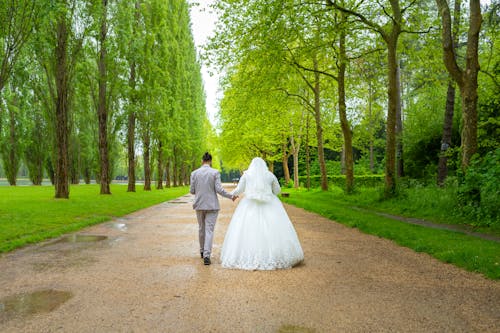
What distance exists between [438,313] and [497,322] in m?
0.55

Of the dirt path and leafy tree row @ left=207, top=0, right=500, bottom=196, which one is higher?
leafy tree row @ left=207, top=0, right=500, bottom=196

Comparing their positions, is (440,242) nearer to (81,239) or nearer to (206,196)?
(206,196)

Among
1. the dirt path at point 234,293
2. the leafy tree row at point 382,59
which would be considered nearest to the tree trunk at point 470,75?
the leafy tree row at point 382,59

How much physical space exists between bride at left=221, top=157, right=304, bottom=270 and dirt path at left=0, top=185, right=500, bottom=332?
12.1 inches

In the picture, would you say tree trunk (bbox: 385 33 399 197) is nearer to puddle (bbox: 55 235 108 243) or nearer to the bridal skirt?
the bridal skirt

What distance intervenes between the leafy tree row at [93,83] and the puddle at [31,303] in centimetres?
1291

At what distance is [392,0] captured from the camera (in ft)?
53.8

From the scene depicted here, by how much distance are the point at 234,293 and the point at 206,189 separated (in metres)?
2.56

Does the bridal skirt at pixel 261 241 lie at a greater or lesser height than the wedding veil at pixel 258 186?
lesser

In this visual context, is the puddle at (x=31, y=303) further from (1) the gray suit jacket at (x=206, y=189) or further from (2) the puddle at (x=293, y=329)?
(1) the gray suit jacket at (x=206, y=189)

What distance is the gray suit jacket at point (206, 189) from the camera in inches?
285

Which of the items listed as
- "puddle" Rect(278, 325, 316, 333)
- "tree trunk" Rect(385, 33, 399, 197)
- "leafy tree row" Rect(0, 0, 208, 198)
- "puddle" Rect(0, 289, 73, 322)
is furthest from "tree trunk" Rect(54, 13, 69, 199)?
"puddle" Rect(278, 325, 316, 333)

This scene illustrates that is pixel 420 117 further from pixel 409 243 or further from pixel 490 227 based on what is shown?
pixel 409 243

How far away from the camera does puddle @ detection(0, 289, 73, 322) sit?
4324mm
